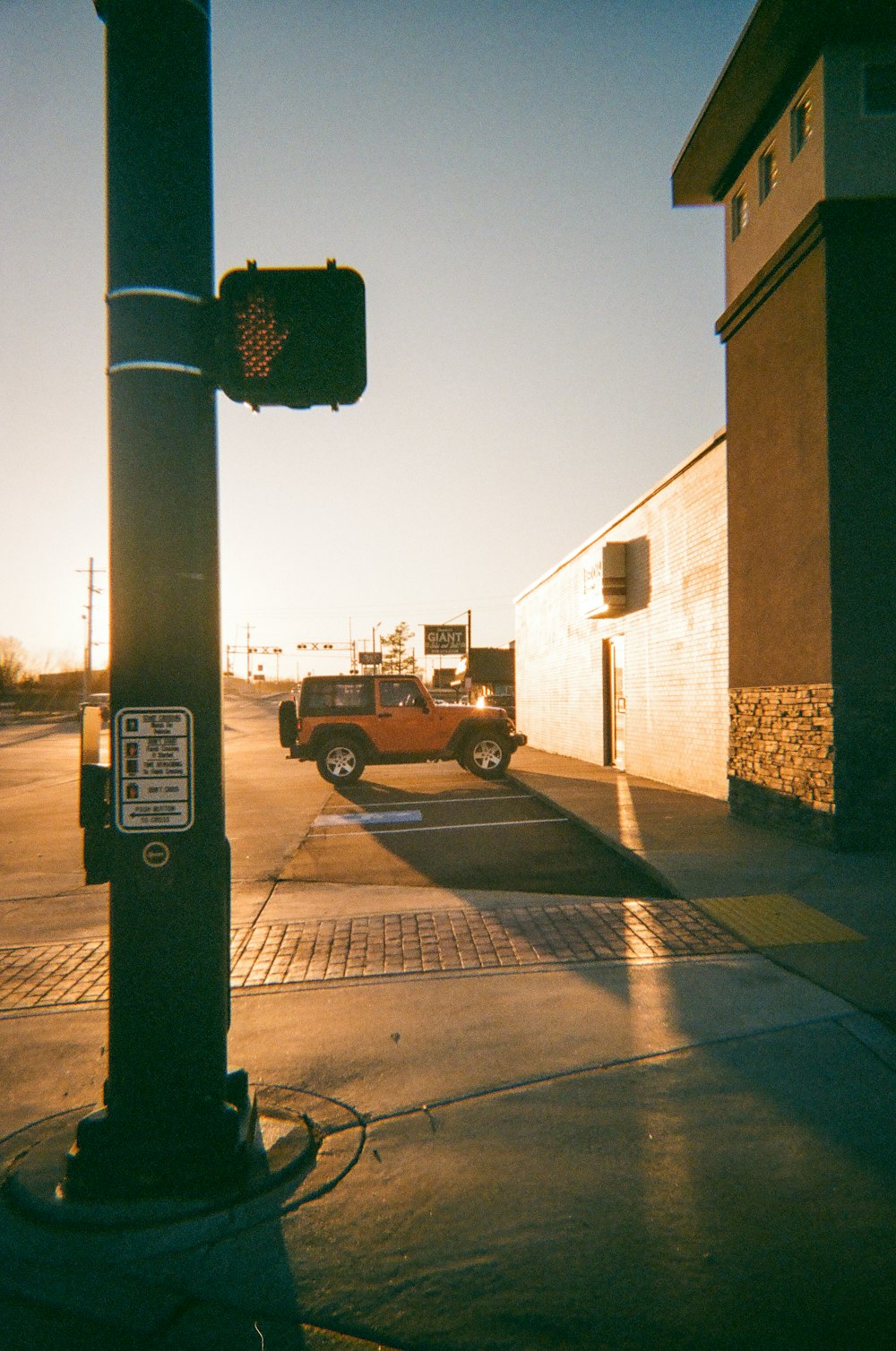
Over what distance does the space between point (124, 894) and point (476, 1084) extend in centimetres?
168

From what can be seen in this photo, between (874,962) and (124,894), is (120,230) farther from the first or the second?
(874,962)

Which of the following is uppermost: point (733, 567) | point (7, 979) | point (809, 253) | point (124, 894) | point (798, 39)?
point (798, 39)

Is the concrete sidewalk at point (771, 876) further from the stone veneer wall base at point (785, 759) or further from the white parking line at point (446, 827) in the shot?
the white parking line at point (446, 827)

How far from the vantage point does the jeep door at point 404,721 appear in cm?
1791

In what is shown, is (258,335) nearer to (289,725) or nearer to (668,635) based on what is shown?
(668,635)

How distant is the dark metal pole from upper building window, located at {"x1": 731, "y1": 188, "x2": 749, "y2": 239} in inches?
397

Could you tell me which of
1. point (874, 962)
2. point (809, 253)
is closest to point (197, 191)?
point (874, 962)

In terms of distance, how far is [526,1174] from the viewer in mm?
3150

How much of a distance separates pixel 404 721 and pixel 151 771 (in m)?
14.9

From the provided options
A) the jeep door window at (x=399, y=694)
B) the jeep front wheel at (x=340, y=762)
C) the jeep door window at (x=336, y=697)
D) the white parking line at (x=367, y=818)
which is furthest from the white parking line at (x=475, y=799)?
the jeep door window at (x=336, y=697)

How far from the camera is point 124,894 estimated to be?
3.06 m

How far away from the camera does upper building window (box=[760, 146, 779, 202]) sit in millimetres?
10781

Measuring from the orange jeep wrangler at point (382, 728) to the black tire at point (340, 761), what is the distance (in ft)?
0.05

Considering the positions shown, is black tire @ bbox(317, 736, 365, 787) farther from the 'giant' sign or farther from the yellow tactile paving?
the 'giant' sign
